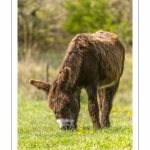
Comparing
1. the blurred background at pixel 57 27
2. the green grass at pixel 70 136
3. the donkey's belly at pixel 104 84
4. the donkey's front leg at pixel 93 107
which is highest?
the blurred background at pixel 57 27

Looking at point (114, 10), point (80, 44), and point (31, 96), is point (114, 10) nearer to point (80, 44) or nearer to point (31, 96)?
point (31, 96)

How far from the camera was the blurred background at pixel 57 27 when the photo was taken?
20781mm

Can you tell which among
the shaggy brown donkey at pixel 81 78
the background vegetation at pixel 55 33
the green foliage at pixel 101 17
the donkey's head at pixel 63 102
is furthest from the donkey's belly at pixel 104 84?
the green foliage at pixel 101 17

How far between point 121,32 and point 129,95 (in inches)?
181

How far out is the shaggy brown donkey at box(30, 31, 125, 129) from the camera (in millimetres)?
9633

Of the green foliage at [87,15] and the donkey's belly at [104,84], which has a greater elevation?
the green foliage at [87,15]

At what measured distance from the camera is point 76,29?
23.6 meters

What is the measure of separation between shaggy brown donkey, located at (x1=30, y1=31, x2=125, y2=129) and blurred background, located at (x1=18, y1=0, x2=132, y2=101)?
9.19 meters

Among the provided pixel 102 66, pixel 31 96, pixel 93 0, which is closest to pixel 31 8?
pixel 93 0

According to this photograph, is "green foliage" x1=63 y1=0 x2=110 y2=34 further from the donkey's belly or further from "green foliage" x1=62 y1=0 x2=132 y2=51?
the donkey's belly

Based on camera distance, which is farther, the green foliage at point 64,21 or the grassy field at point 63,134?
the green foliage at point 64,21

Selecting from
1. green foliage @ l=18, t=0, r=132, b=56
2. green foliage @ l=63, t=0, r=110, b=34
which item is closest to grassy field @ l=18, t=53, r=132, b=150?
green foliage @ l=63, t=0, r=110, b=34

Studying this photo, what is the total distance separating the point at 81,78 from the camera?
1001 cm

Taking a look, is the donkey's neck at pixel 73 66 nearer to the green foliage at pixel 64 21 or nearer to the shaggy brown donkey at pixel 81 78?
the shaggy brown donkey at pixel 81 78
